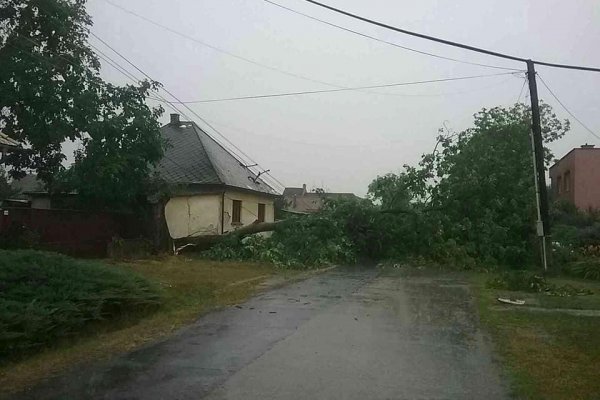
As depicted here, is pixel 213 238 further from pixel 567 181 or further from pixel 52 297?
pixel 567 181

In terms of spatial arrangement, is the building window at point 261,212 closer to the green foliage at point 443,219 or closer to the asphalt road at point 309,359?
the green foliage at point 443,219

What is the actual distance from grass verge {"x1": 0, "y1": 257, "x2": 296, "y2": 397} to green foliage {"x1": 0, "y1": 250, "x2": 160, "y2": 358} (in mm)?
189

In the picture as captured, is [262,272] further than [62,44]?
No

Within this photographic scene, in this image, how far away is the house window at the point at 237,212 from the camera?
26925mm

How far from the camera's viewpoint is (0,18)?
18594 mm

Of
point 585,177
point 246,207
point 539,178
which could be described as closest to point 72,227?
point 246,207

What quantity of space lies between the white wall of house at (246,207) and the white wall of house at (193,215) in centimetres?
78

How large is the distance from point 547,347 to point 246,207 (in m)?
21.4

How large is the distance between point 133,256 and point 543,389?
15.9m

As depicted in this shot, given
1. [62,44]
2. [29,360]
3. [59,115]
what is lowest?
[29,360]

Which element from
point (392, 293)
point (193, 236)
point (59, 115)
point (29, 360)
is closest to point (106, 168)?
point (59, 115)

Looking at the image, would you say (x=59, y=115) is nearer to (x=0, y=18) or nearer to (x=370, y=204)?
(x=0, y=18)

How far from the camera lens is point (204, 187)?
2498 centimetres

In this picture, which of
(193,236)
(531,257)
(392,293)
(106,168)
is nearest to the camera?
(392,293)
